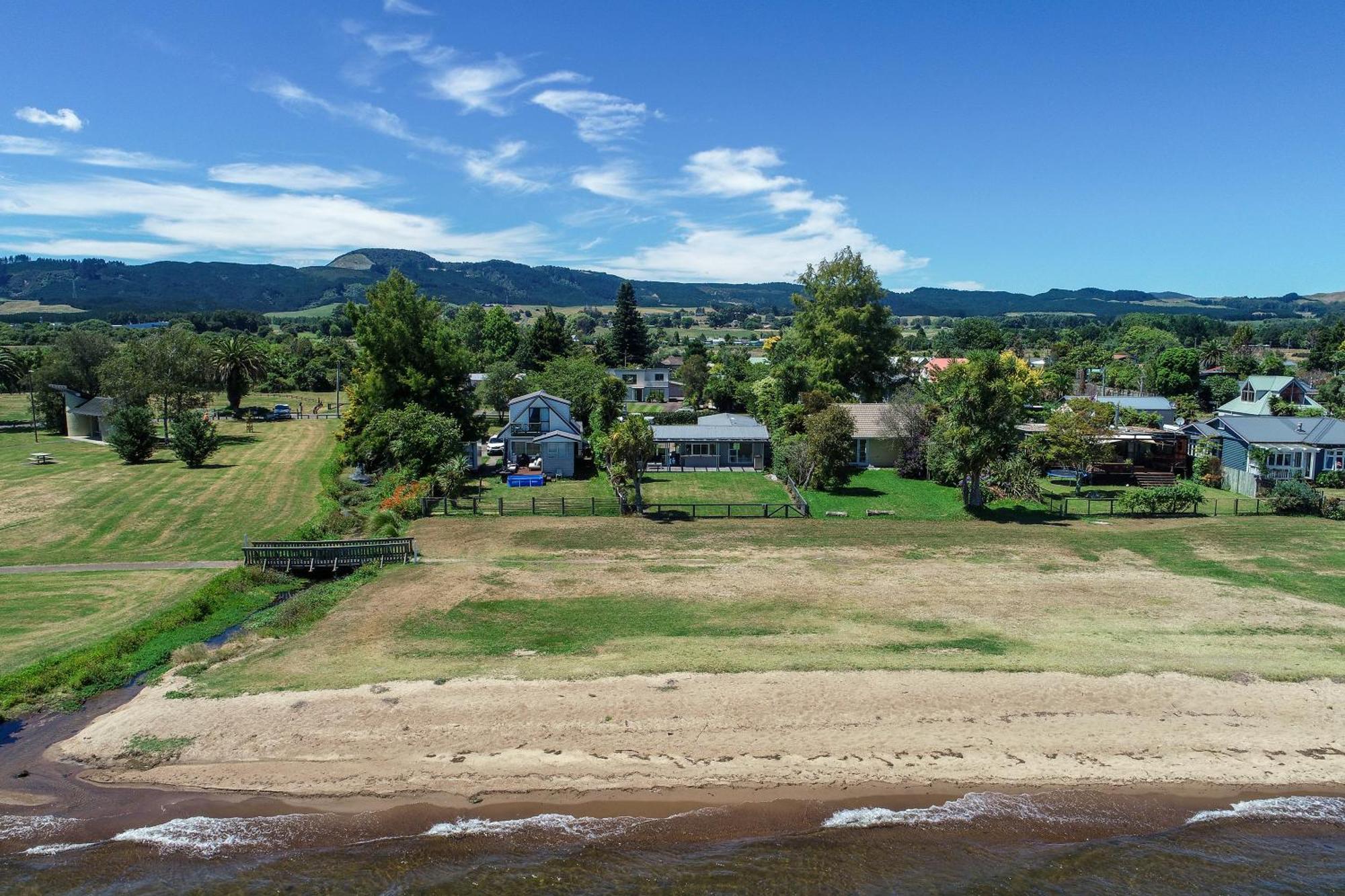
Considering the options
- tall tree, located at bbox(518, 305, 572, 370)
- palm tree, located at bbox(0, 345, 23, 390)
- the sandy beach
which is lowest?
the sandy beach

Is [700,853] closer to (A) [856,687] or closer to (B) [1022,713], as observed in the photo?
(A) [856,687]

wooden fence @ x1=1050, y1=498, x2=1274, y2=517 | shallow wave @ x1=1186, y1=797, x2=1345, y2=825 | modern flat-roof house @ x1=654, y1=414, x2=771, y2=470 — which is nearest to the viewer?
shallow wave @ x1=1186, y1=797, x2=1345, y2=825

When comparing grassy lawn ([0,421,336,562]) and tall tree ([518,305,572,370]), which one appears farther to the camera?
tall tree ([518,305,572,370])

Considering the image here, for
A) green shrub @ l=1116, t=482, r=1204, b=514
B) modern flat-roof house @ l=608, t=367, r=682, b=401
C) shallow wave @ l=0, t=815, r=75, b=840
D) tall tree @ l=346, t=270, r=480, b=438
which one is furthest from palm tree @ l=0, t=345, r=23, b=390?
green shrub @ l=1116, t=482, r=1204, b=514

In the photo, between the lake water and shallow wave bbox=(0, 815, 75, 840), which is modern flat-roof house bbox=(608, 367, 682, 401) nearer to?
the lake water

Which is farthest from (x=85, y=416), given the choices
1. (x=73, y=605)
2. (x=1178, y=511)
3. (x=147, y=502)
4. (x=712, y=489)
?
(x=1178, y=511)

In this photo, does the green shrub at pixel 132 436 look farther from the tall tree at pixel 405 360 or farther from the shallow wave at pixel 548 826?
the shallow wave at pixel 548 826
